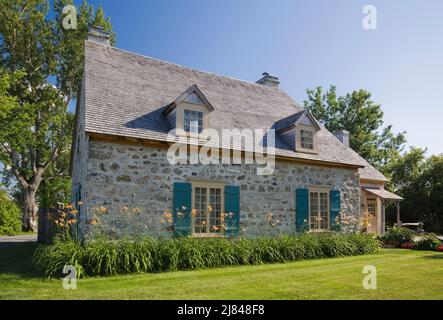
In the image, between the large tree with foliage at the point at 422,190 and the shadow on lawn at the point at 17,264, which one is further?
the large tree with foliage at the point at 422,190

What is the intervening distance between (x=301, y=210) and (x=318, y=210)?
0.99 metres

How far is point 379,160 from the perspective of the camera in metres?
31.3


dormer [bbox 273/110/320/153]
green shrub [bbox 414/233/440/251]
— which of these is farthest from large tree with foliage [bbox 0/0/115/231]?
green shrub [bbox 414/233/440/251]

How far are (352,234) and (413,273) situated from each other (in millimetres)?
5503

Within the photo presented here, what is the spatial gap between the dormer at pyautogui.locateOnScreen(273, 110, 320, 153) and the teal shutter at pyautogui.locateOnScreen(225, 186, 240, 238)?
3.18 meters

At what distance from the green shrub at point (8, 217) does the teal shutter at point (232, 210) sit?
1510 centimetres

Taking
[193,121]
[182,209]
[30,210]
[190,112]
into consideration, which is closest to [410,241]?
[182,209]

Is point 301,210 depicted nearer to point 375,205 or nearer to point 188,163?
point 188,163

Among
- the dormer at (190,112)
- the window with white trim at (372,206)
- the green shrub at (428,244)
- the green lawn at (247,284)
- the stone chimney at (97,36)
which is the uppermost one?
the stone chimney at (97,36)

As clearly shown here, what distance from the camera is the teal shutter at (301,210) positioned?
1262 centimetres

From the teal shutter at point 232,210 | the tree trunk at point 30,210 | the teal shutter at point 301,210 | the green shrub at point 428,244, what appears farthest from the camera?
the tree trunk at point 30,210

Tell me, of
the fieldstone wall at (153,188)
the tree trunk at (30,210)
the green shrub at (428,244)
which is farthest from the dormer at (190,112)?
the tree trunk at (30,210)

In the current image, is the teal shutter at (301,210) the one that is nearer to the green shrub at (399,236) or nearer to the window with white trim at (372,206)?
the green shrub at (399,236)

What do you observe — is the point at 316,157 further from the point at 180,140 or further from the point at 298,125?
the point at 180,140
